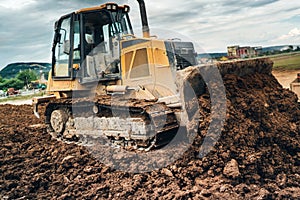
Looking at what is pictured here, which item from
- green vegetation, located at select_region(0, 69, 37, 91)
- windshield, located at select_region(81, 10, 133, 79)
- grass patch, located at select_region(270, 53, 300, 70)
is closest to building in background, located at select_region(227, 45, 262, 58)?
grass patch, located at select_region(270, 53, 300, 70)

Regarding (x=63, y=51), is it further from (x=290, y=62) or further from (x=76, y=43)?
(x=290, y=62)

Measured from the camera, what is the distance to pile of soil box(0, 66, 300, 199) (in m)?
4.84

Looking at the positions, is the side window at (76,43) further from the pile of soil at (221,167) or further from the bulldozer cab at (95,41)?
the pile of soil at (221,167)

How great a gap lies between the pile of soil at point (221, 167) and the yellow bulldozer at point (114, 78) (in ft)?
2.33

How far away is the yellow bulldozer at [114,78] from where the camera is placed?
6.20 metres

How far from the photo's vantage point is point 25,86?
35406mm

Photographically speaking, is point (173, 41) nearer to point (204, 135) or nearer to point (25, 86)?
point (204, 135)

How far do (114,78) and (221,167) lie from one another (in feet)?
9.64

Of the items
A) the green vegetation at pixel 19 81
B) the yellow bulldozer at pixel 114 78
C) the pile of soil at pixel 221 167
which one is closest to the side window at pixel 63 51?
the yellow bulldozer at pixel 114 78

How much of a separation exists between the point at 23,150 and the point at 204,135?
4.08 meters

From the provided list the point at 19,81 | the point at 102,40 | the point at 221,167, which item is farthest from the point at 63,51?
the point at 19,81

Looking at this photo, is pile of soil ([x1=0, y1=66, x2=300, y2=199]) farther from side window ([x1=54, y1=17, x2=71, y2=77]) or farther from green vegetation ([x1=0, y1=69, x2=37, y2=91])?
green vegetation ([x1=0, y1=69, x2=37, y2=91])

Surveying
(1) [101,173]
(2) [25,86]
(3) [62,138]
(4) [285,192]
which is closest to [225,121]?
(4) [285,192]

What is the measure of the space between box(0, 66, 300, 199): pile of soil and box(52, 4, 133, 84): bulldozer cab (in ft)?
5.39
